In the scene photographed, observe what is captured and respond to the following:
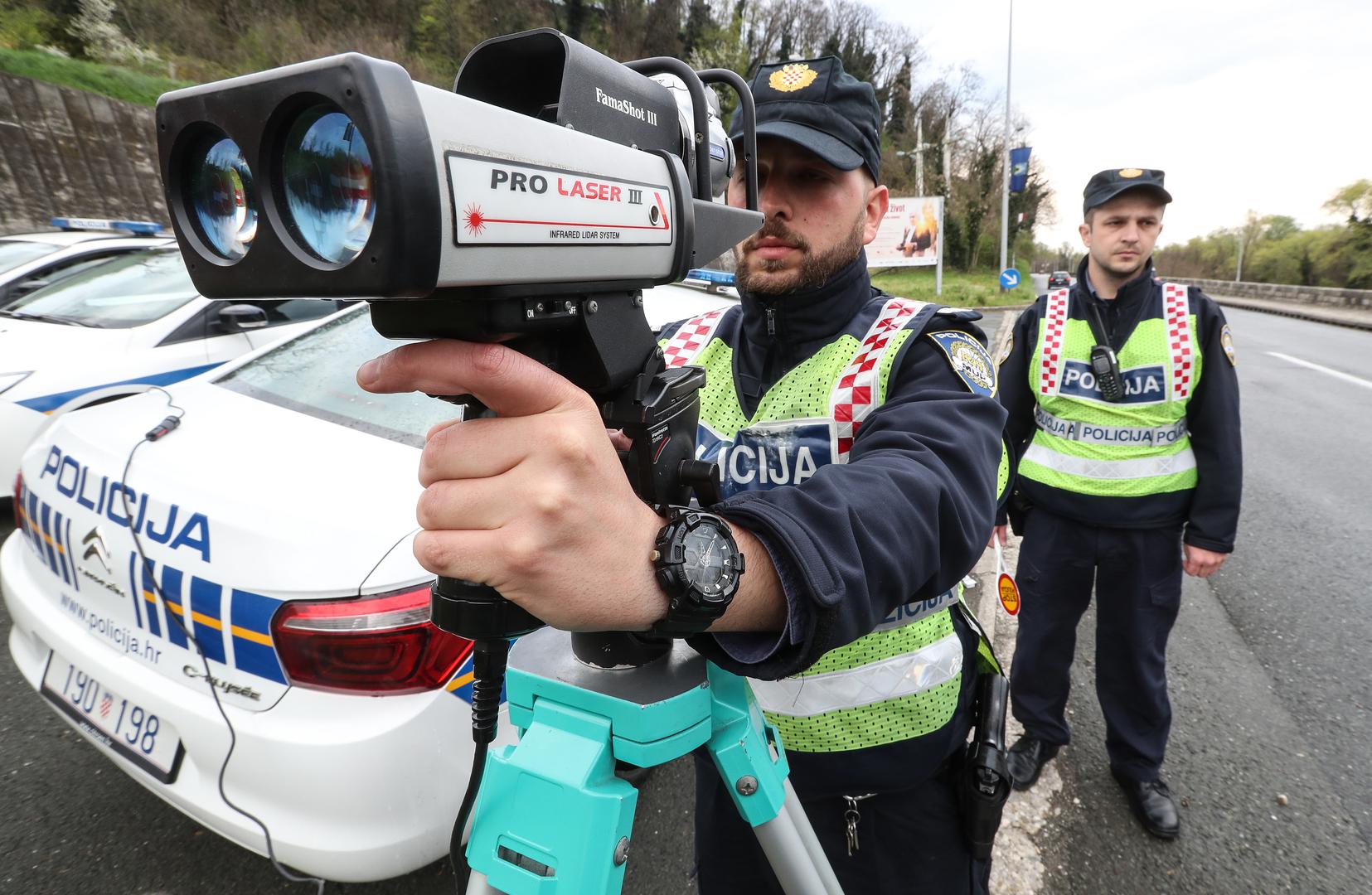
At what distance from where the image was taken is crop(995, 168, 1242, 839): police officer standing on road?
2.35 m

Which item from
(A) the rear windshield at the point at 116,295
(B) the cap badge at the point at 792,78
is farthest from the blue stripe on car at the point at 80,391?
Result: (B) the cap badge at the point at 792,78

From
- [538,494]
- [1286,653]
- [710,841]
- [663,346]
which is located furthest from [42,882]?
[1286,653]

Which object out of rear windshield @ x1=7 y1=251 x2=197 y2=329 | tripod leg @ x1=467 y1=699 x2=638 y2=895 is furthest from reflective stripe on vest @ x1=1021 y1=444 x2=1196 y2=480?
rear windshield @ x1=7 y1=251 x2=197 y2=329

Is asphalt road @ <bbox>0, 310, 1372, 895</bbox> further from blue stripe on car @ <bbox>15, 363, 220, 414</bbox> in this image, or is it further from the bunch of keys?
the bunch of keys

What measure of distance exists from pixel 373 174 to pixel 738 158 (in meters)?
0.96

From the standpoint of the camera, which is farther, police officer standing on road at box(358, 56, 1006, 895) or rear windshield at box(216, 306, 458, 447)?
rear windshield at box(216, 306, 458, 447)

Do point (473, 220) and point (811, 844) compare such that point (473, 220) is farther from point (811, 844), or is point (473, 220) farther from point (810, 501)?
point (811, 844)

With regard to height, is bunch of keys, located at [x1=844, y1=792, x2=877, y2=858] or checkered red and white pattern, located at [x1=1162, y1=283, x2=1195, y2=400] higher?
checkered red and white pattern, located at [x1=1162, y1=283, x2=1195, y2=400]

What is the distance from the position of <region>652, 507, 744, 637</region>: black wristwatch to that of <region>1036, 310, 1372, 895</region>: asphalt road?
2041 mm

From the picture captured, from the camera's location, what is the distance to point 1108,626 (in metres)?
2.53

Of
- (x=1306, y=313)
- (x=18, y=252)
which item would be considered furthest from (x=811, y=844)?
(x=1306, y=313)

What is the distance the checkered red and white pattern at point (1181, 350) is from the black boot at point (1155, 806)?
4.18 ft

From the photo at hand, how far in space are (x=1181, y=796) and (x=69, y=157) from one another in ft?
55.7

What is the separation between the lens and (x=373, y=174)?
17.7 inches
